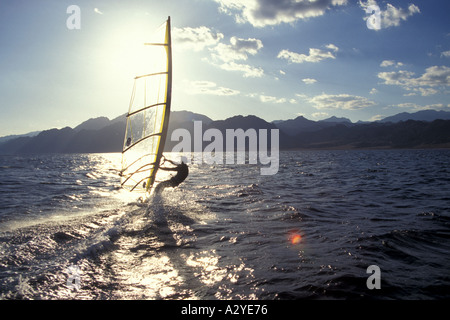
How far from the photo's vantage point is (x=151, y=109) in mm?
8406

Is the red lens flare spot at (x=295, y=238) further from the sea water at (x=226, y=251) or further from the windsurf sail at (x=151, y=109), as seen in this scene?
the windsurf sail at (x=151, y=109)

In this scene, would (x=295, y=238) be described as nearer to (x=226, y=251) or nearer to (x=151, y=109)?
(x=226, y=251)

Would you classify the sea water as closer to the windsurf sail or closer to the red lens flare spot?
the red lens flare spot

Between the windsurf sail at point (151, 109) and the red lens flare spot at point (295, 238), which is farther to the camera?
the windsurf sail at point (151, 109)

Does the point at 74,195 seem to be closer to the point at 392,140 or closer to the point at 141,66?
the point at 141,66

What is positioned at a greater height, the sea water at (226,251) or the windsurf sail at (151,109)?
the windsurf sail at (151,109)

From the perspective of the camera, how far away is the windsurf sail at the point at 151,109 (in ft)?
26.1

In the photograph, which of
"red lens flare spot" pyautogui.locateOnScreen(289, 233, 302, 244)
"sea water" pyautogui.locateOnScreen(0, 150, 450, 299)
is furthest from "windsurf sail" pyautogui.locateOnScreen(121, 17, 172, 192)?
"red lens flare spot" pyautogui.locateOnScreen(289, 233, 302, 244)

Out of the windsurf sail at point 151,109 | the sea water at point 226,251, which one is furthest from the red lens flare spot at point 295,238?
the windsurf sail at point 151,109

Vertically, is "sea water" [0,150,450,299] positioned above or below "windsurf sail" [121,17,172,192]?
below

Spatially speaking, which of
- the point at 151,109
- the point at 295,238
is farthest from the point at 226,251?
the point at 151,109

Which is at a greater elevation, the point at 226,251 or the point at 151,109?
the point at 151,109

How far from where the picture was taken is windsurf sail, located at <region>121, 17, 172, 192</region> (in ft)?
26.1

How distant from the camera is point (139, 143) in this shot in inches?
359
